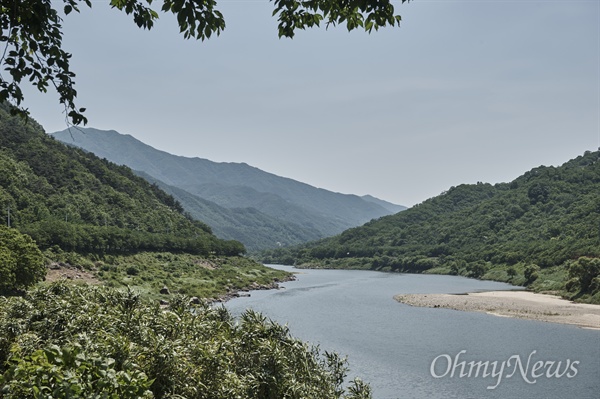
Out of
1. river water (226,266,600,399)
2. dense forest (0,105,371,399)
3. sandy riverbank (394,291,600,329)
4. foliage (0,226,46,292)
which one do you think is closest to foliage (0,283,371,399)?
dense forest (0,105,371,399)

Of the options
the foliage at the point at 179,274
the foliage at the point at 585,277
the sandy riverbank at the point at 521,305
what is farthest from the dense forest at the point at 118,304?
the foliage at the point at 585,277

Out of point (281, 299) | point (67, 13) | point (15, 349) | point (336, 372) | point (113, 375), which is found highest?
point (67, 13)

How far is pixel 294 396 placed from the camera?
17734 millimetres

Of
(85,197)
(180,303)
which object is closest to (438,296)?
(180,303)

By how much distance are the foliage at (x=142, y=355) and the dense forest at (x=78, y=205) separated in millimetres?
82515

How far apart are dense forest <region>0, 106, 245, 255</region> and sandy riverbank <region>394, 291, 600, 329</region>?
68.6m

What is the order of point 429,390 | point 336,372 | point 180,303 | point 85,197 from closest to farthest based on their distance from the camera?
point 336,372 → point 180,303 → point 429,390 → point 85,197

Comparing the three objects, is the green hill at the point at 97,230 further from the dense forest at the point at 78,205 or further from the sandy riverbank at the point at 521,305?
the sandy riverbank at the point at 521,305

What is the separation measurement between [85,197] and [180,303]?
455 feet

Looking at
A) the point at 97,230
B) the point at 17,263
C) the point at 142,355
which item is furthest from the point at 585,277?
the point at 97,230

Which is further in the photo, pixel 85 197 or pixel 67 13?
pixel 85 197

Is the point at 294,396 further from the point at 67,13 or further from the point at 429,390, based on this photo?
the point at 429,390

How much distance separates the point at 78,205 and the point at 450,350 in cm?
12463

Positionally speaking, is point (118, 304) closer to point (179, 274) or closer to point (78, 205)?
point (179, 274)
